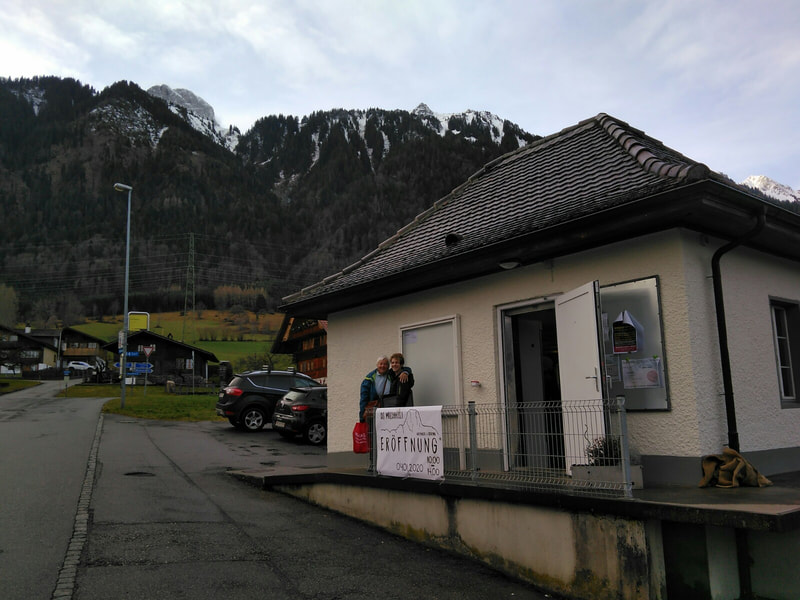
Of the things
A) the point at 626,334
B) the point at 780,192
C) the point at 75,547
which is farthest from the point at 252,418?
the point at 780,192

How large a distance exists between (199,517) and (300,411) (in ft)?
29.5

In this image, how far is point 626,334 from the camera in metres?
6.74

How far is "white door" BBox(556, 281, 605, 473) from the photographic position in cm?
600

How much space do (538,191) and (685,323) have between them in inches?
134

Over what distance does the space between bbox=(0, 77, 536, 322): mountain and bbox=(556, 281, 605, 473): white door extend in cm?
8491

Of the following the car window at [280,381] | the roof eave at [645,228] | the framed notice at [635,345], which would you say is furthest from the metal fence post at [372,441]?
the car window at [280,381]

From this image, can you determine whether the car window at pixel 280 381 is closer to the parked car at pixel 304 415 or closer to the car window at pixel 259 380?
the car window at pixel 259 380

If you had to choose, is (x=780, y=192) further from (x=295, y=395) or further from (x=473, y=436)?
(x=473, y=436)

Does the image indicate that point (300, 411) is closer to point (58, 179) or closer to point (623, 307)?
point (623, 307)

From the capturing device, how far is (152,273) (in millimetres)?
115500

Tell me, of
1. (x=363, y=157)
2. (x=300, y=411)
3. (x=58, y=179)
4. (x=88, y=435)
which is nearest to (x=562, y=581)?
(x=300, y=411)

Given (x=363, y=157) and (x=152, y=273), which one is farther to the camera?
(x=363, y=157)

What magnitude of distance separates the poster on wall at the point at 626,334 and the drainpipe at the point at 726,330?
78 cm

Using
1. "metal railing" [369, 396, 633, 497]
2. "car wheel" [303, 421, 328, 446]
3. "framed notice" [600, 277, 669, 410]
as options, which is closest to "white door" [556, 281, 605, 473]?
"metal railing" [369, 396, 633, 497]
